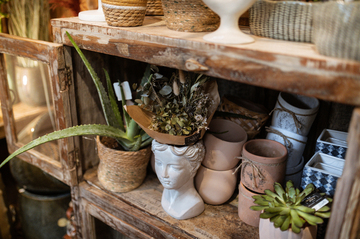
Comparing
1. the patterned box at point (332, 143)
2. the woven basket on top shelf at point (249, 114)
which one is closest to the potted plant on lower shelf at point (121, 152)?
the woven basket on top shelf at point (249, 114)

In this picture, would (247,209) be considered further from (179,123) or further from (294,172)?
(179,123)

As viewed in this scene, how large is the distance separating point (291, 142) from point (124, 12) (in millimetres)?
650

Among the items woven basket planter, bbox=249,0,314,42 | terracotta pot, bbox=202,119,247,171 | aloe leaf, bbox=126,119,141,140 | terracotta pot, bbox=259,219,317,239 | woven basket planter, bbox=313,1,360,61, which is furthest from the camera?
aloe leaf, bbox=126,119,141,140

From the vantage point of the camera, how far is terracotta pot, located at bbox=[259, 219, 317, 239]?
2.41 feet

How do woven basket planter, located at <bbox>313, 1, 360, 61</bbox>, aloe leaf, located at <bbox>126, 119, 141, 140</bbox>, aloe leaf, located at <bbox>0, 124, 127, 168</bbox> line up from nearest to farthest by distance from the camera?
1. woven basket planter, located at <bbox>313, 1, 360, 61</bbox>
2. aloe leaf, located at <bbox>0, 124, 127, 168</bbox>
3. aloe leaf, located at <bbox>126, 119, 141, 140</bbox>

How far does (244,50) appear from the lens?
2.01 feet

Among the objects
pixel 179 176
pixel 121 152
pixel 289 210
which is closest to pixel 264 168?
pixel 289 210

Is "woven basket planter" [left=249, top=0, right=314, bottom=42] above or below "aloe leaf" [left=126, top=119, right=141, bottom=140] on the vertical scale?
above

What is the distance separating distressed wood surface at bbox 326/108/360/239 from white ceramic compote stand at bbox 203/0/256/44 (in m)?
0.29

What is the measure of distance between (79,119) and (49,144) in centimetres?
23

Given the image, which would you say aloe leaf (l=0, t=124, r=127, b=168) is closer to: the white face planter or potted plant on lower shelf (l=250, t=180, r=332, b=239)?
the white face planter

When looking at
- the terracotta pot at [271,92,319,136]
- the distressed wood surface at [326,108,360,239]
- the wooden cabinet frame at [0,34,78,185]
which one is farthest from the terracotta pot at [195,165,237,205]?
the wooden cabinet frame at [0,34,78,185]

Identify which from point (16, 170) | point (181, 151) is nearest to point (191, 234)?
point (181, 151)

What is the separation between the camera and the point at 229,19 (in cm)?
67
